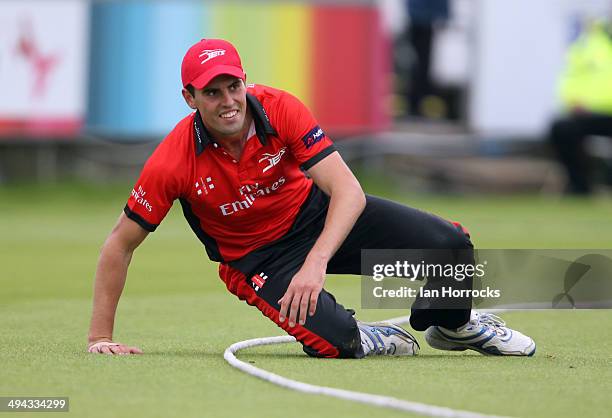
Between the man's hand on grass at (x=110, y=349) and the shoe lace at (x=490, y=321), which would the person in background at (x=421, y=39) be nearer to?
the shoe lace at (x=490, y=321)

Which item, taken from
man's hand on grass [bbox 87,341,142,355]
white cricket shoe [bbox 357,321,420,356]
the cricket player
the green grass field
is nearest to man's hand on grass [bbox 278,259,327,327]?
the cricket player

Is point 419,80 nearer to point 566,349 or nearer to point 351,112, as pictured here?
point 351,112

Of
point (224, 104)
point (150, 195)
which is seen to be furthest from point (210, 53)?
point (150, 195)

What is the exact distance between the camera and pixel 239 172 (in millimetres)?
6770

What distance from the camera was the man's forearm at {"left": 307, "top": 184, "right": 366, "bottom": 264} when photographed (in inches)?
255

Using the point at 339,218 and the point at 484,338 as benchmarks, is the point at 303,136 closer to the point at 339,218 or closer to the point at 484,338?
the point at 339,218

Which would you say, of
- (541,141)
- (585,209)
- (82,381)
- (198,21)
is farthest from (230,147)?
(541,141)

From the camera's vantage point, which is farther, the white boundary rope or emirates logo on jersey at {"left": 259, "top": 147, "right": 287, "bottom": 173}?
emirates logo on jersey at {"left": 259, "top": 147, "right": 287, "bottom": 173}

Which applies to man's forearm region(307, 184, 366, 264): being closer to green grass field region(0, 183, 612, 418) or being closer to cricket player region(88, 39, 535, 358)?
cricket player region(88, 39, 535, 358)

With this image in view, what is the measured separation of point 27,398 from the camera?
5.33 metres

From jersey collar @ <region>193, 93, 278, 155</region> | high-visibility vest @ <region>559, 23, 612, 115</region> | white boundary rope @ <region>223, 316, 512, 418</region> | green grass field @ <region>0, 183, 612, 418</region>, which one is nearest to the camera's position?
white boundary rope @ <region>223, 316, 512, 418</region>

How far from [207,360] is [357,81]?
1568cm

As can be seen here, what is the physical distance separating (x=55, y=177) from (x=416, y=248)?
51.4ft

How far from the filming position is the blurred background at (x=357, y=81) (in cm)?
2102
